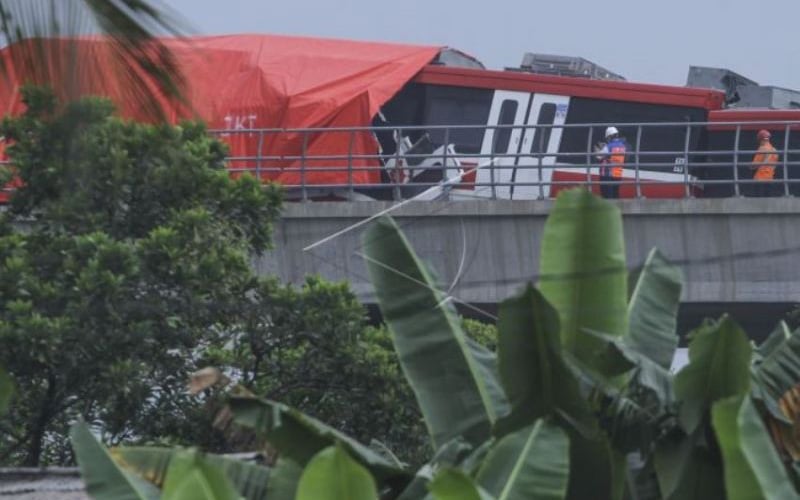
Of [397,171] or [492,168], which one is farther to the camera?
[397,171]

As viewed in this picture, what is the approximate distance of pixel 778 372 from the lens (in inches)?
291

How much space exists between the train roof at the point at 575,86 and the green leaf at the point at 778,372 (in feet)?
64.5

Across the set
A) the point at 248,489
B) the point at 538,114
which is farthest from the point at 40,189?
→ the point at 538,114

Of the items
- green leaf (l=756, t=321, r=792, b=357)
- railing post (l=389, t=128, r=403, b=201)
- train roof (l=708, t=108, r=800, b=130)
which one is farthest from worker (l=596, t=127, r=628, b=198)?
green leaf (l=756, t=321, r=792, b=357)

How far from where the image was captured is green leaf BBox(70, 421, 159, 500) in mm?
6840

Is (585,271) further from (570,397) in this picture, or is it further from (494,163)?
(494,163)

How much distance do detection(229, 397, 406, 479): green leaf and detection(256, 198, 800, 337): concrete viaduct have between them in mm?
14367

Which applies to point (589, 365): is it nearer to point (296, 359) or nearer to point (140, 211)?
point (296, 359)

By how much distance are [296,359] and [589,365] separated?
17.2 ft

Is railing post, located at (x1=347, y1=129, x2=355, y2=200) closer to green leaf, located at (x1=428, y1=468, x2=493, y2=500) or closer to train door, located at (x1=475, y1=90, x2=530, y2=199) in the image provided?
train door, located at (x1=475, y1=90, x2=530, y2=199)

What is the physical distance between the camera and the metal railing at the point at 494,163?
75.1 ft

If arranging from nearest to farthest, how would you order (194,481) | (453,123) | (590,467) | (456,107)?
(194,481) < (590,467) < (456,107) < (453,123)

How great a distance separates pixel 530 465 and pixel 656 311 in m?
1.39

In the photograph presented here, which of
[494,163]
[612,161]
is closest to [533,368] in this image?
[494,163]
